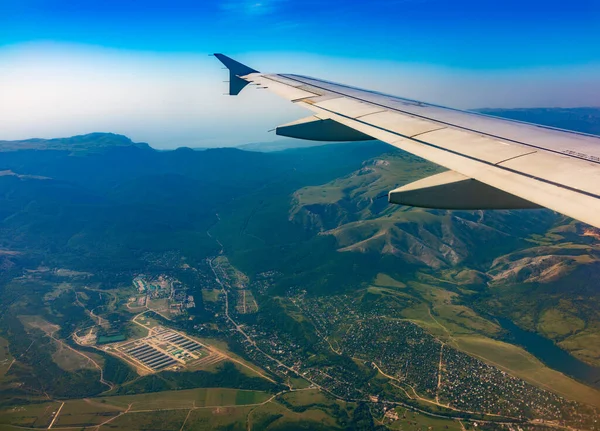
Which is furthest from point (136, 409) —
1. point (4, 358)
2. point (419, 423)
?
point (419, 423)

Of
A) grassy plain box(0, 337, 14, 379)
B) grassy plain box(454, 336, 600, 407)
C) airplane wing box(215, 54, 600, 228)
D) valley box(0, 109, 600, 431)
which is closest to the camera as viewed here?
airplane wing box(215, 54, 600, 228)

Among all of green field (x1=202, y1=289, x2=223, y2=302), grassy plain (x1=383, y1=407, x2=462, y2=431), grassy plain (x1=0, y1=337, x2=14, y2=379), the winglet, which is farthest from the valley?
the winglet

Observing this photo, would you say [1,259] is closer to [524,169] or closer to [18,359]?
[18,359]

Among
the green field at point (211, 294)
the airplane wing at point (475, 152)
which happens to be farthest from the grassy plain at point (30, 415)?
the airplane wing at point (475, 152)

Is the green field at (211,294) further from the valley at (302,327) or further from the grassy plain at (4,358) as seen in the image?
the grassy plain at (4,358)

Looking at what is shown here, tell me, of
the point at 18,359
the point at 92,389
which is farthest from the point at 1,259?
the point at 92,389

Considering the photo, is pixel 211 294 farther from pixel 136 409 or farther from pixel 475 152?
pixel 475 152

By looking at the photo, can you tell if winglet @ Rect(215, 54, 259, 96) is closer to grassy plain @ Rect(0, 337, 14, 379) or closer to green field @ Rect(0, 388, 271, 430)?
green field @ Rect(0, 388, 271, 430)

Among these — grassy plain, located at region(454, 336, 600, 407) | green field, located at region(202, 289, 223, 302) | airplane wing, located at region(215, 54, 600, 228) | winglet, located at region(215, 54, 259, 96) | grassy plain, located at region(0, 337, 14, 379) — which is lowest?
green field, located at region(202, 289, 223, 302)
